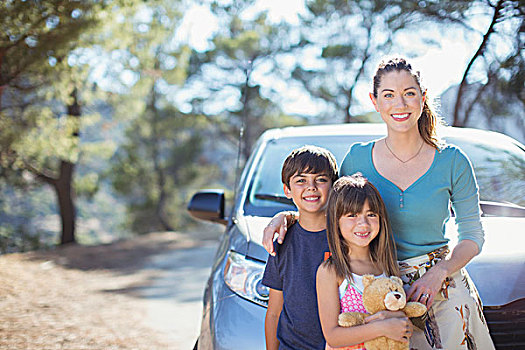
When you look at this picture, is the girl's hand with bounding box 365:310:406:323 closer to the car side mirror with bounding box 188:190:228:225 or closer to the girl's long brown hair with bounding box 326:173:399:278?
the girl's long brown hair with bounding box 326:173:399:278

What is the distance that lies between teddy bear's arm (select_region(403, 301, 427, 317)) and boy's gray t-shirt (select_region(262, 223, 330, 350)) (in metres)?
0.36

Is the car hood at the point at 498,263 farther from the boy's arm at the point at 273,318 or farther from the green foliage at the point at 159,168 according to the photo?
the green foliage at the point at 159,168

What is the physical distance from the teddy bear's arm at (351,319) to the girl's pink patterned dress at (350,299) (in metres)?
0.04

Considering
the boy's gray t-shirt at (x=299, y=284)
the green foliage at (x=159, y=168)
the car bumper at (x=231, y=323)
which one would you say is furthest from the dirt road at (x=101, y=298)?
the green foliage at (x=159, y=168)

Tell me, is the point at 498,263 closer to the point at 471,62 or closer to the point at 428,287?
the point at 428,287

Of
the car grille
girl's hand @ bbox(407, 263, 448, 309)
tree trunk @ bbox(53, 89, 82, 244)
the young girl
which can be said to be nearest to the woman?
girl's hand @ bbox(407, 263, 448, 309)

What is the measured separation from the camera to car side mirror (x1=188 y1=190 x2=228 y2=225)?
363 centimetres

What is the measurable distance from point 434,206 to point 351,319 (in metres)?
0.49

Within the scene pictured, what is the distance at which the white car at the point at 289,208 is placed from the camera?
2180mm

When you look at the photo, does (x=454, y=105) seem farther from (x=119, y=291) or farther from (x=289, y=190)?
(x=289, y=190)

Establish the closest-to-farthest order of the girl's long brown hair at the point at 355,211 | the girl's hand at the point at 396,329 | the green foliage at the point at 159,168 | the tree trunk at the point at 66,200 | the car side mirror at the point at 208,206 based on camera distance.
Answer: the girl's hand at the point at 396,329 < the girl's long brown hair at the point at 355,211 < the car side mirror at the point at 208,206 < the tree trunk at the point at 66,200 < the green foliage at the point at 159,168

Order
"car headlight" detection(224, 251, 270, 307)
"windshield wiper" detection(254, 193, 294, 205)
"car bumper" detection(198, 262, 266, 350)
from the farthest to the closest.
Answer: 1. "windshield wiper" detection(254, 193, 294, 205)
2. "car headlight" detection(224, 251, 270, 307)
3. "car bumper" detection(198, 262, 266, 350)

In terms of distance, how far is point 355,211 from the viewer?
179 centimetres

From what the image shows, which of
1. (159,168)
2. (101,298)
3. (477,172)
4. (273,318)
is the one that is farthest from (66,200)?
(273,318)
